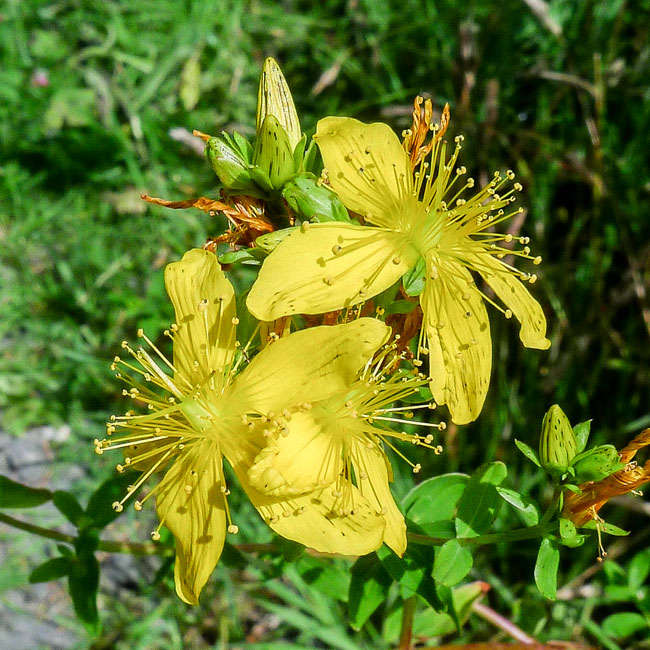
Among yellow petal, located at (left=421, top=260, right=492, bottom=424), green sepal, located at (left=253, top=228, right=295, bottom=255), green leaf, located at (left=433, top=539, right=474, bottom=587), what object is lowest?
green leaf, located at (left=433, top=539, right=474, bottom=587)

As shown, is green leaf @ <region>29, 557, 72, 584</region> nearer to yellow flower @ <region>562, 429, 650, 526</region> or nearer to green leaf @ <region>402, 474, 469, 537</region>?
green leaf @ <region>402, 474, 469, 537</region>

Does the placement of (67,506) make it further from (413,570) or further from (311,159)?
(311,159)

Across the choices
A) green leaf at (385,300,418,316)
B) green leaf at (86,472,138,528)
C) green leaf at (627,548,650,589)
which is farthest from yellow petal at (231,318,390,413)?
green leaf at (627,548,650,589)

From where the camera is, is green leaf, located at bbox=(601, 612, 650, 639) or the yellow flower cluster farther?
green leaf, located at bbox=(601, 612, 650, 639)

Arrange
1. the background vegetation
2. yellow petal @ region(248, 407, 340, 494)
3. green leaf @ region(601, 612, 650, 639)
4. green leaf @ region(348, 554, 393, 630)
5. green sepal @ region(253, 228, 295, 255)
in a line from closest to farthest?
yellow petal @ region(248, 407, 340, 494) → green sepal @ region(253, 228, 295, 255) → green leaf @ region(348, 554, 393, 630) → green leaf @ region(601, 612, 650, 639) → the background vegetation

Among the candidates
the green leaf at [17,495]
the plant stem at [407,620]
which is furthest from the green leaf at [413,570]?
the green leaf at [17,495]
